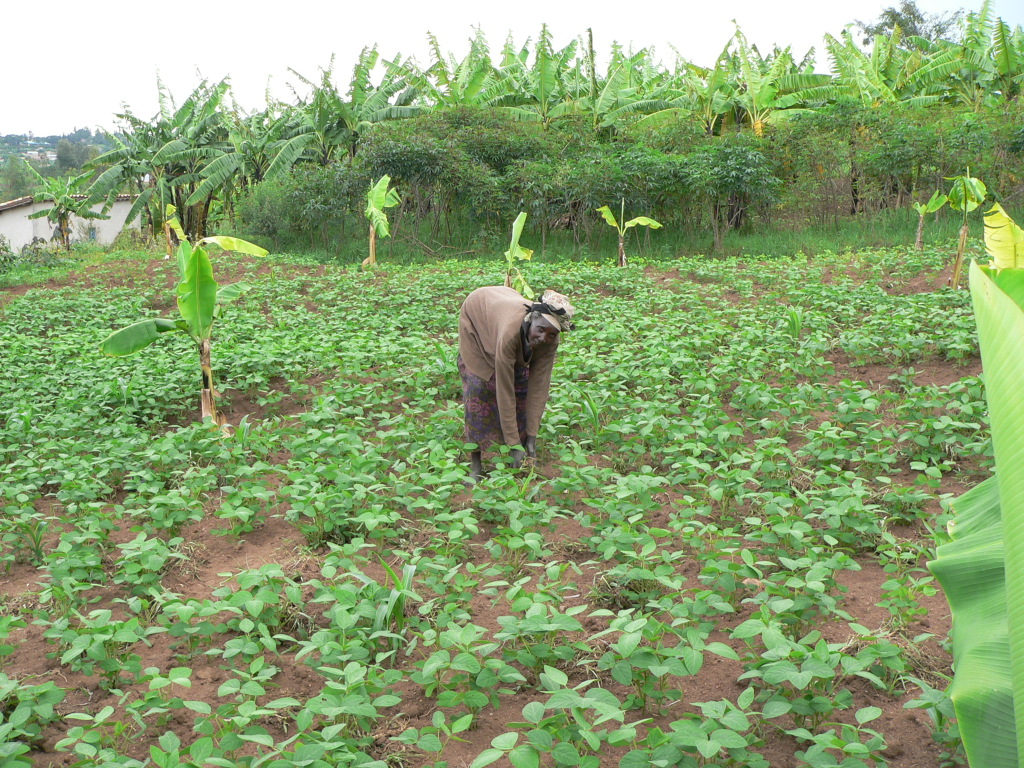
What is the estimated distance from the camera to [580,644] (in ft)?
9.53

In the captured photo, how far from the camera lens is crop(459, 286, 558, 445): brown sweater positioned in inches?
184

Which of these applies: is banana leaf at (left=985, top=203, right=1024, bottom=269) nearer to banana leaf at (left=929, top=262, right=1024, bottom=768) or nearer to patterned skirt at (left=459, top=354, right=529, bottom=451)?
banana leaf at (left=929, top=262, right=1024, bottom=768)

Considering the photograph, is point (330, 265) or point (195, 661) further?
point (330, 265)

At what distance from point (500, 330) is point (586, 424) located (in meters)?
1.28

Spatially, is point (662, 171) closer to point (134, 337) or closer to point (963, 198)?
point (963, 198)

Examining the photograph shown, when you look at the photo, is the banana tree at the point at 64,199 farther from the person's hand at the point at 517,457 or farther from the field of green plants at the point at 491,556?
the person's hand at the point at 517,457

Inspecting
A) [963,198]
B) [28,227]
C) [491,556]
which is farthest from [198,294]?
[28,227]

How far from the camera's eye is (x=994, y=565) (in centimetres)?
171

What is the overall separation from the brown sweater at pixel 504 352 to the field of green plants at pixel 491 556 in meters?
0.35

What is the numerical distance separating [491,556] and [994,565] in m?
2.50

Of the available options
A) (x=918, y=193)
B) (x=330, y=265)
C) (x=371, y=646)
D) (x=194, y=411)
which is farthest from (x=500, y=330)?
(x=918, y=193)

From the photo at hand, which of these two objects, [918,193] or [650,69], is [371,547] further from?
[650,69]

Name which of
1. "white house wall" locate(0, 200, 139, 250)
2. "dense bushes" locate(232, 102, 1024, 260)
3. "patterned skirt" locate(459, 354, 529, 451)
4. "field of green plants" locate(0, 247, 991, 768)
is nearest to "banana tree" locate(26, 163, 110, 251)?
"white house wall" locate(0, 200, 139, 250)

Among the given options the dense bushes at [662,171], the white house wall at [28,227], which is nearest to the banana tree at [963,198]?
the dense bushes at [662,171]
